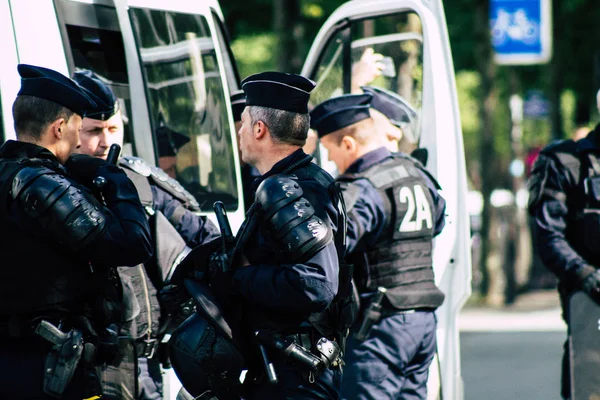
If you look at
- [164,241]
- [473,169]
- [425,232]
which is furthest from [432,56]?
[473,169]

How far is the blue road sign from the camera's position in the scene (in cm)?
1659

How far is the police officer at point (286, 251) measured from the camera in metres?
3.85

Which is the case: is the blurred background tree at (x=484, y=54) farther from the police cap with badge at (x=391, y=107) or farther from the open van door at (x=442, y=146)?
the police cap with badge at (x=391, y=107)

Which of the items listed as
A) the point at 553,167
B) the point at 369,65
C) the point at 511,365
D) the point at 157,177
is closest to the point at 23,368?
the point at 157,177

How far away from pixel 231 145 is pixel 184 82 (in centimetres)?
43

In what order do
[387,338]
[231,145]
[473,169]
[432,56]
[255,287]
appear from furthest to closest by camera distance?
1. [473,169]
2. [231,145]
3. [432,56]
4. [387,338]
5. [255,287]

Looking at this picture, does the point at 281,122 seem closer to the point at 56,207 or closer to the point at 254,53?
the point at 56,207

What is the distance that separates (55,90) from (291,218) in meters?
0.95

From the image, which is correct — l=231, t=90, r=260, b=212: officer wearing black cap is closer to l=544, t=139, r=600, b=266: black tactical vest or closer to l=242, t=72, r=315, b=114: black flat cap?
l=544, t=139, r=600, b=266: black tactical vest

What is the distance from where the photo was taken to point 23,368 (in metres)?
3.93

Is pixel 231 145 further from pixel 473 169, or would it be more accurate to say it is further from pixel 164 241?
pixel 473 169

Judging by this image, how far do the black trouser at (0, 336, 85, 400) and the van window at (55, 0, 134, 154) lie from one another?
1565 mm

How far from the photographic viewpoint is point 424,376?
572cm

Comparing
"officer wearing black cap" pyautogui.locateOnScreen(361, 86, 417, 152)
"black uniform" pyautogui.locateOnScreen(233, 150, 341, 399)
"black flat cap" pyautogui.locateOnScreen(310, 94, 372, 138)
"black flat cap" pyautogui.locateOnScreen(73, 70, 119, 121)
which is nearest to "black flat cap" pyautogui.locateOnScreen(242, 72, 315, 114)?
"black uniform" pyautogui.locateOnScreen(233, 150, 341, 399)
